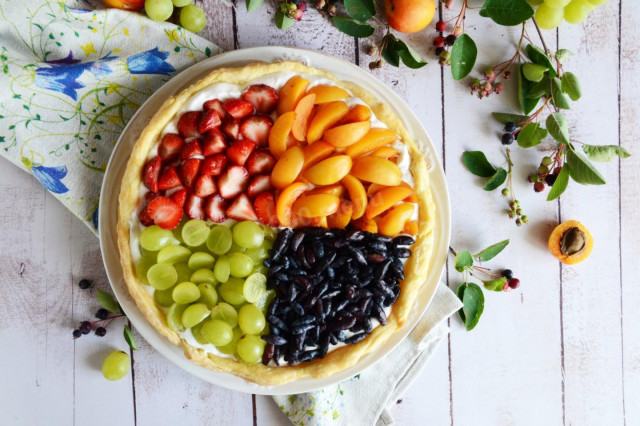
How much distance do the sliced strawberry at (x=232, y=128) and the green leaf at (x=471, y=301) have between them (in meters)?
1.13

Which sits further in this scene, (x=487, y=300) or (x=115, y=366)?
(x=487, y=300)

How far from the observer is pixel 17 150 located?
6.96 ft

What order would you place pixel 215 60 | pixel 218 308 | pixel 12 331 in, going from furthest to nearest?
pixel 12 331
pixel 215 60
pixel 218 308

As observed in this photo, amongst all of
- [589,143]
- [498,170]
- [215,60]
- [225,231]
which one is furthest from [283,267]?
[589,143]

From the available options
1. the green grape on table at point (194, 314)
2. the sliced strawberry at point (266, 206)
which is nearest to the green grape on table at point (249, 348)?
the green grape on table at point (194, 314)

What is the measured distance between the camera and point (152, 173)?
1.90 m

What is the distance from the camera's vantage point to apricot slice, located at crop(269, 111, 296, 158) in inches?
74.7

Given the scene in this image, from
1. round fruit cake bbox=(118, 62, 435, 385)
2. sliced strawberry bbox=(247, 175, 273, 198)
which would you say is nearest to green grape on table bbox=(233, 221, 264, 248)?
round fruit cake bbox=(118, 62, 435, 385)

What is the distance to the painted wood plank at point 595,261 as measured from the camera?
95.8 inches

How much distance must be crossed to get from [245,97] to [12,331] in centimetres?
136

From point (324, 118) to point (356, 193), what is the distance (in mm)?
277

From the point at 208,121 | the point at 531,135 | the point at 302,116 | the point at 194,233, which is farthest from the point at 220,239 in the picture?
the point at 531,135

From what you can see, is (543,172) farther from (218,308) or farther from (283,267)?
(218,308)

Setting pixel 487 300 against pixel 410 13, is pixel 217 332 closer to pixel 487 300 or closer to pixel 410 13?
pixel 487 300
